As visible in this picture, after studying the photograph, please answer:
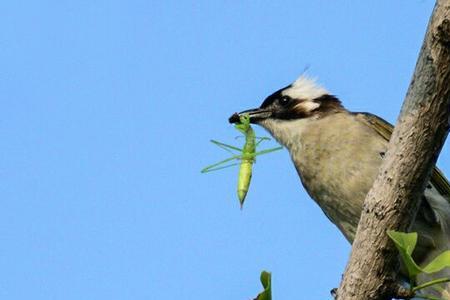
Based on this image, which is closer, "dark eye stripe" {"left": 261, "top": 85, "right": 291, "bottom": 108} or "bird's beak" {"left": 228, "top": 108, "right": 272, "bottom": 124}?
"bird's beak" {"left": 228, "top": 108, "right": 272, "bottom": 124}

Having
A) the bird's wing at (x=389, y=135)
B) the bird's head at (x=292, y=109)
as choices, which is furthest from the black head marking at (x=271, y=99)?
the bird's wing at (x=389, y=135)

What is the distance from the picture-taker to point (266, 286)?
13.2 feet

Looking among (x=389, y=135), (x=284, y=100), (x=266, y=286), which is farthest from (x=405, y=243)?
(x=284, y=100)

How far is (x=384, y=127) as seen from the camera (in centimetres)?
711

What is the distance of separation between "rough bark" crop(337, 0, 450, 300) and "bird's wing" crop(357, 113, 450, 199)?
2366mm

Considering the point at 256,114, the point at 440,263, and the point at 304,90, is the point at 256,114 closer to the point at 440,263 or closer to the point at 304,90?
the point at 304,90

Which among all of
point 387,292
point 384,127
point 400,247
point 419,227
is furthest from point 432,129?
point 384,127

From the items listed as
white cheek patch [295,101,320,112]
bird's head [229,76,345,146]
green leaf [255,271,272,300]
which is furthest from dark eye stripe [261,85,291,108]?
green leaf [255,271,272,300]

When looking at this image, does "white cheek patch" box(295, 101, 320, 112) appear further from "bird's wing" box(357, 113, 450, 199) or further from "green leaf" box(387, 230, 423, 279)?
"green leaf" box(387, 230, 423, 279)

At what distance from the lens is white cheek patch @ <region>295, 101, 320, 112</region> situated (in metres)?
7.80

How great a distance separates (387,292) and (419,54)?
114cm

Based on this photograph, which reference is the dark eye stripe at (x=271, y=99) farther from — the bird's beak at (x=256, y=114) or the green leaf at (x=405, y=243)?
the green leaf at (x=405, y=243)

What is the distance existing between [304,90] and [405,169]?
4.14 m

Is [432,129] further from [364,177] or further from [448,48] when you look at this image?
[364,177]
